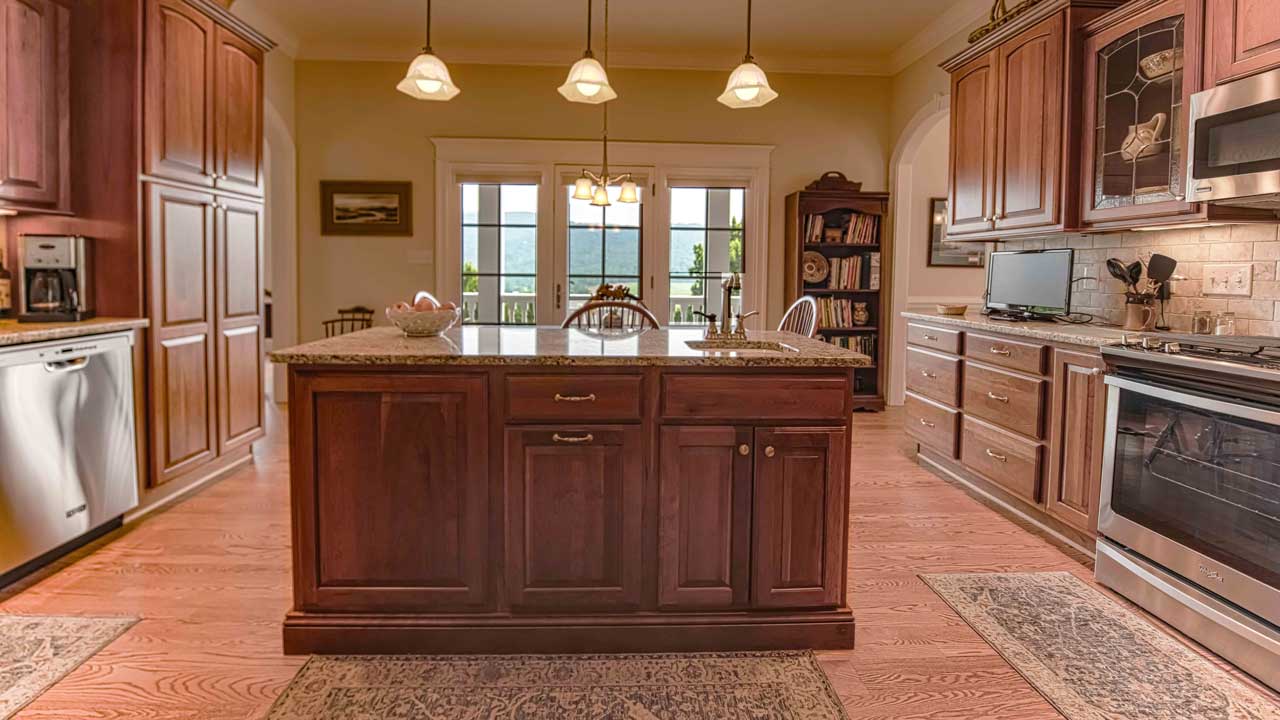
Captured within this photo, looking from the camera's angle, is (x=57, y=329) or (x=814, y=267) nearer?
(x=57, y=329)

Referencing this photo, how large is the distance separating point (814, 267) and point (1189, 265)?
3347mm

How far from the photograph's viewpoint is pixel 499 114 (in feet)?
21.3

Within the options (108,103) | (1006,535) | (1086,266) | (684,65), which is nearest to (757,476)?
(1006,535)

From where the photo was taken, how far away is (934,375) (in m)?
4.51

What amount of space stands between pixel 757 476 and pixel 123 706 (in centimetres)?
181

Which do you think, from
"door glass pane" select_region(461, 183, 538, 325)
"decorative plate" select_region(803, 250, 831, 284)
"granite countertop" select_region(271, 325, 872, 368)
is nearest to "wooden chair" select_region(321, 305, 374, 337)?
Answer: "door glass pane" select_region(461, 183, 538, 325)

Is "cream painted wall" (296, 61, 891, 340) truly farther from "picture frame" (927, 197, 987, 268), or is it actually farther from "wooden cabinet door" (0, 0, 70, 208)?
"wooden cabinet door" (0, 0, 70, 208)

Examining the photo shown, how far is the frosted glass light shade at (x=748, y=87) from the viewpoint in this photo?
112 inches

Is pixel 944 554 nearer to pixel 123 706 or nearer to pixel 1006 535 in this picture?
pixel 1006 535

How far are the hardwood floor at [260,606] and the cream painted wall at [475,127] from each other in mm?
2709

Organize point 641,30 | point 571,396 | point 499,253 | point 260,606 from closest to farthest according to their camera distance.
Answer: point 571,396 → point 260,606 → point 641,30 → point 499,253

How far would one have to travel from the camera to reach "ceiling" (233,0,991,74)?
546cm

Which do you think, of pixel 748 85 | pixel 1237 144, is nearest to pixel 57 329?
pixel 748 85

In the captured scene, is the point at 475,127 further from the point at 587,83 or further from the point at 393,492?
the point at 393,492
